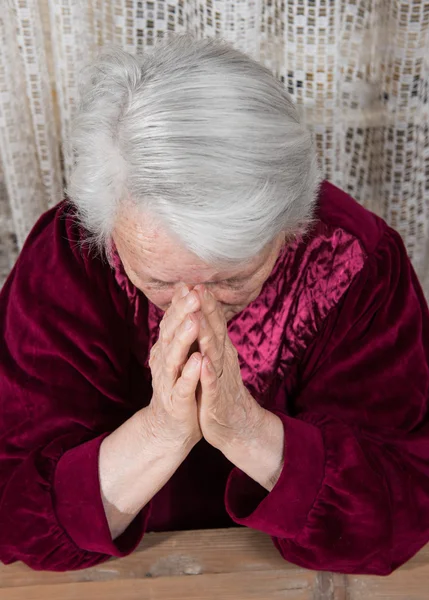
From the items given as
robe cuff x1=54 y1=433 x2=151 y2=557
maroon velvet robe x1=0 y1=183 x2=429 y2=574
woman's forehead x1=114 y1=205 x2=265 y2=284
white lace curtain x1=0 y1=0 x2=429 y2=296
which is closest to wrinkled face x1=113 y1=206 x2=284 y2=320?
woman's forehead x1=114 y1=205 x2=265 y2=284

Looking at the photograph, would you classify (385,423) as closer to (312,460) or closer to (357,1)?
(312,460)

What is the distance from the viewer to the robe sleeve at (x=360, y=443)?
3.90 feet

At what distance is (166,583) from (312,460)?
302 millimetres

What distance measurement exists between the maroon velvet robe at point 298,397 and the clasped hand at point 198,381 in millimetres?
96

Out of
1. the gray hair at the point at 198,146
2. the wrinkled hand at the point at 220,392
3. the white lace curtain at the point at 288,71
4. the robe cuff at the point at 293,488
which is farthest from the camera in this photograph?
the white lace curtain at the point at 288,71

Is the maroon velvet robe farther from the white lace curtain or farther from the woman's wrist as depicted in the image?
the white lace curtain

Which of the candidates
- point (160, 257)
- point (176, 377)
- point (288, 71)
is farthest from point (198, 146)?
point (288, 71)

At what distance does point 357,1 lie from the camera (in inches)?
58.2

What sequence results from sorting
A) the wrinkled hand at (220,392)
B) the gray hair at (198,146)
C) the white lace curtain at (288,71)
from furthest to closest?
the white lace curtain at (288,71) → the wrinkled hand at (220,392) → the gray hair at (198,146)

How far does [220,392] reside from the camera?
3.63 ft

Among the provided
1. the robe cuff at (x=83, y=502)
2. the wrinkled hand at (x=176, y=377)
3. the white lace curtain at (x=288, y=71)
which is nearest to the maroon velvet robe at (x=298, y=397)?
the robe cuff at (x=83, y=502)

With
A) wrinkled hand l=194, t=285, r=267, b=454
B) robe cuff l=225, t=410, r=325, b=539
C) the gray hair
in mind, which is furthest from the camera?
robe cuff l=225, t=410, r=325, b=539

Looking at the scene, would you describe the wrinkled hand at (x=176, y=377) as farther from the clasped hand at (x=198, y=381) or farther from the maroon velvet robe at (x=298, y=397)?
the maroon velvet robe at (x=298, y=397)

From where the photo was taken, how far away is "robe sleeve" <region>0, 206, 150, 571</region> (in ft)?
3.90
